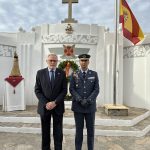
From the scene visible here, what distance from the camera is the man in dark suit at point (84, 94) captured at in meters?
3.31

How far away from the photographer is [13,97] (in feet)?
23.2

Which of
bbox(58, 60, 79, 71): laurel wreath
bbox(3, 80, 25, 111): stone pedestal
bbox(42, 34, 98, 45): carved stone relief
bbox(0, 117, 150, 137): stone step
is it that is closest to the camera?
bbox(0, 117, 150, 137): stone step

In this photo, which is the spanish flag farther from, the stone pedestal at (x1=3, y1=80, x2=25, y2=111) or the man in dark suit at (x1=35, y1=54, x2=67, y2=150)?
the man in dark suit at (x1=35, y1=54, x2=67, y2=150)

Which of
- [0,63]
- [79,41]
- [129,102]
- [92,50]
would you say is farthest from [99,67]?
[0,63]

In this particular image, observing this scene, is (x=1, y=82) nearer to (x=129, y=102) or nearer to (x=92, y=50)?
(x=92, y=50)

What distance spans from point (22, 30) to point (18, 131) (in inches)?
182

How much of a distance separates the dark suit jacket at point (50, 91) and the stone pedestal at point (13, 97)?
13.0ft

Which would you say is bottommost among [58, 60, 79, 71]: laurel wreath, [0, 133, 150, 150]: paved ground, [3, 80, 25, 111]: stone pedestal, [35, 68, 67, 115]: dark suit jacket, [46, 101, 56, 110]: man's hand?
[0, 133, 150, 150]: paved ground

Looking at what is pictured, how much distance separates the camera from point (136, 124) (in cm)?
585

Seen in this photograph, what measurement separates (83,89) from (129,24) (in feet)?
15.0

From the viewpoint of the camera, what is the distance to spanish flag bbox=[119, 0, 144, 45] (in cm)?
705

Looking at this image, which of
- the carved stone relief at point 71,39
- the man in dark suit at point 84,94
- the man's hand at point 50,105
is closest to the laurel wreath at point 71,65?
the carved stone relief at point 71,39

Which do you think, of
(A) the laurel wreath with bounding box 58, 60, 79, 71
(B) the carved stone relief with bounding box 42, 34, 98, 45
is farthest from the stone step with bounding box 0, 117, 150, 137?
(B) the carved stone relief with bounding box 42, 34, 98, 45

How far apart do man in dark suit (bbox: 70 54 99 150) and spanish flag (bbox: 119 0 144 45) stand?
420cm
